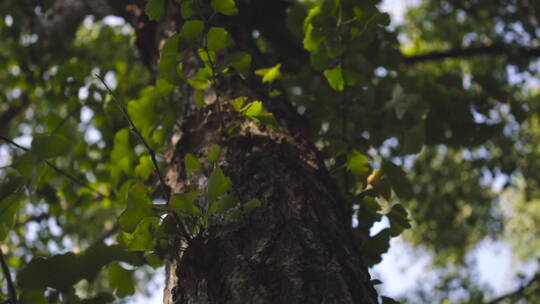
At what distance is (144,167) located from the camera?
1.38m

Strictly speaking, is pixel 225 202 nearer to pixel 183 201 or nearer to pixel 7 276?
pixel 183 201

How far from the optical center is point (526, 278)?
2922mm

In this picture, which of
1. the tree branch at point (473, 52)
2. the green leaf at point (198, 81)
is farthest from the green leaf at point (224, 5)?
the tree branch at point (473, 52)

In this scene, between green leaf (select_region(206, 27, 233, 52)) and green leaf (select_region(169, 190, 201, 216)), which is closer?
green leaf (select_region(169, 190, 201, 216))

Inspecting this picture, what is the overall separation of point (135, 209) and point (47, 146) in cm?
22

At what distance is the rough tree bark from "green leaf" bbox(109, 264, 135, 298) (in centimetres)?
11

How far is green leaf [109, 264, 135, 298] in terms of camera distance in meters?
1.12

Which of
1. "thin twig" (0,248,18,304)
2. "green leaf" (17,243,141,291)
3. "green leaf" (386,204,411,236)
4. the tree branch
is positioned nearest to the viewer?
"thin twig" (0,248,18,304)

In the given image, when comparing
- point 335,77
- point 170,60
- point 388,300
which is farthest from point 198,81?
A: point 388,300

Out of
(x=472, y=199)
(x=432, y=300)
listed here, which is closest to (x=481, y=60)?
(x=472, y=199)

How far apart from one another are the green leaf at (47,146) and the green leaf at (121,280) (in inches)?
13.1

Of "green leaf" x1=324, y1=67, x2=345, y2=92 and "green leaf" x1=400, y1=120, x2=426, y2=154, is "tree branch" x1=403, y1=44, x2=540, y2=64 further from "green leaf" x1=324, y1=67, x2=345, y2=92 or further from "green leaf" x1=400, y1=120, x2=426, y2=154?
"green leaf" x1=324, y1=67, x2=345, y2=92

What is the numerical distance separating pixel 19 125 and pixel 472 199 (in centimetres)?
582

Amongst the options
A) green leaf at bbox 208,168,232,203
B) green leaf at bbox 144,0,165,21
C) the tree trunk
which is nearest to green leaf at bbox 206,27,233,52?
green leaf at bbox 144,0,165,21
